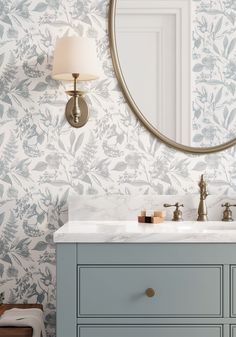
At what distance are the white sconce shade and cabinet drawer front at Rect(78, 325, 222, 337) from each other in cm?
109

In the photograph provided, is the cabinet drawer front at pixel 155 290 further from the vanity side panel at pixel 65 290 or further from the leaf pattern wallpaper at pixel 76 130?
the leaf pattern wallpaper at pixel 76 130

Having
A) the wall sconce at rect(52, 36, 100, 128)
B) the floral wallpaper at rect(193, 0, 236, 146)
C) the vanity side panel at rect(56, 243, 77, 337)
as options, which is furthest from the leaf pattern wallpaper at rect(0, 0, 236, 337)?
the vanity side panel at rect(56, 243, 77, 337)

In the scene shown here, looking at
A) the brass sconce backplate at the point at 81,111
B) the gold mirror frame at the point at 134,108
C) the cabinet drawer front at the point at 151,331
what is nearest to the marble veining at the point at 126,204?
the gold mirror frame at the point at 134,108

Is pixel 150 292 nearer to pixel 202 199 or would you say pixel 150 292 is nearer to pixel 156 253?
pixel 156 253

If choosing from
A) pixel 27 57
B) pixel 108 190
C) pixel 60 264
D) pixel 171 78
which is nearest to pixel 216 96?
pixel 171 78

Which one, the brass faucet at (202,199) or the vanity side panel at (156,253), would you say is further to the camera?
the brass faucet at (202,199)

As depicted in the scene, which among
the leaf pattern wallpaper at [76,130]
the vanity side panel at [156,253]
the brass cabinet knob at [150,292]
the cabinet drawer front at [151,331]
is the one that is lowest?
the cabinet drawer front at [151,331]

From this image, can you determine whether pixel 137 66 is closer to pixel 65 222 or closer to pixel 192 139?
pixel 192 139

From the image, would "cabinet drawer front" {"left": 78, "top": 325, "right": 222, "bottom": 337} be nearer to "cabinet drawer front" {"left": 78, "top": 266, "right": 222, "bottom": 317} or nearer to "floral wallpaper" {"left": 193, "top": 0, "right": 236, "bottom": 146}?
"cabinet drawer front" {"left": 78, "top": 266, "right": 222, "bottom": 317}

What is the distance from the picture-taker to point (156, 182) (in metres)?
2.69

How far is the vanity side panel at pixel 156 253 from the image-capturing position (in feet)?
7.02

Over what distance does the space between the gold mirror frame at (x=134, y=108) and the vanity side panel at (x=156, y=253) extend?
65cm

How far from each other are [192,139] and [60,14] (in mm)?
853

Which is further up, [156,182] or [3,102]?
[3,102]
